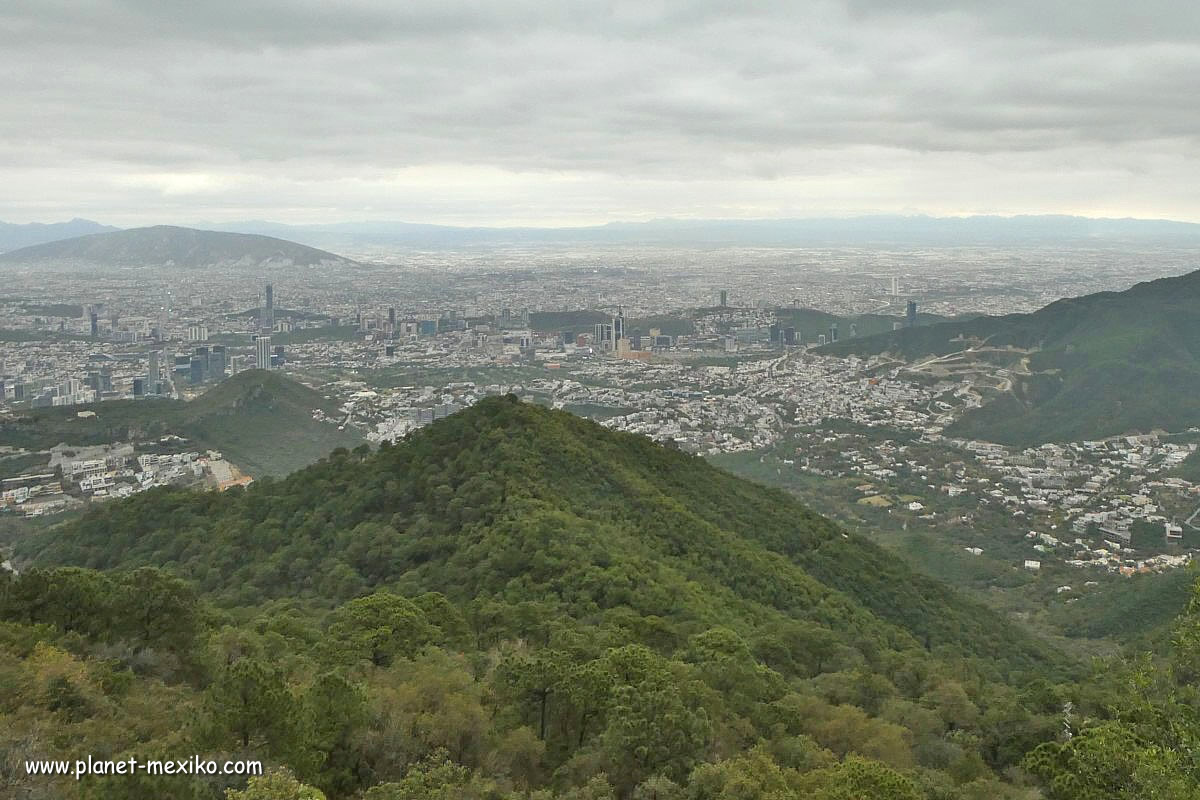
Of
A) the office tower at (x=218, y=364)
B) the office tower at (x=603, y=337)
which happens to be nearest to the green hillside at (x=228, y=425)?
the office tower at (x=218, y=364)

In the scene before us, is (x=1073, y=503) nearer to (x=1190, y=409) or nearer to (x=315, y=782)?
(x=1190, y=409)

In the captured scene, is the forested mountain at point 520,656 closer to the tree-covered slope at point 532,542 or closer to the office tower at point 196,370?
the tree-covered slope at point 532,542

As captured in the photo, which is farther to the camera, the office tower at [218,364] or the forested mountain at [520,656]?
the office tower at [218,364]

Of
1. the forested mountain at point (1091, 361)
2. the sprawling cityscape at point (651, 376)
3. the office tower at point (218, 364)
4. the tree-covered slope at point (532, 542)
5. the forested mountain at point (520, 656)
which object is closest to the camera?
the forested mountain at point (520, 656)

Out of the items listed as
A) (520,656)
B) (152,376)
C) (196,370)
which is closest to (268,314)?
(196,370)

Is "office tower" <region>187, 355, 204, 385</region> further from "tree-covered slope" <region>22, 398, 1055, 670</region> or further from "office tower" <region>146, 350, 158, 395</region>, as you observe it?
"tree-covered slope" <region>22, 398, 1055, 670</region>

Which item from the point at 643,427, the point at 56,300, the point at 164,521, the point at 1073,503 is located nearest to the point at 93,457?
the point at 164,521
